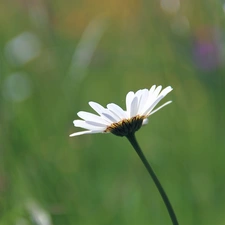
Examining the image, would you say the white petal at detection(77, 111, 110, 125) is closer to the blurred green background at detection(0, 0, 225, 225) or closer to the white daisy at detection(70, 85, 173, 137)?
the white daisy at detection(70, 85, 173, 137)

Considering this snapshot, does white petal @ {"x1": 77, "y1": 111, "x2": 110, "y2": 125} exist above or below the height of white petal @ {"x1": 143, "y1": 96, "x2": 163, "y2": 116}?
above

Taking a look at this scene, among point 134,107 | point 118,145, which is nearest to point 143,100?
point 134,107

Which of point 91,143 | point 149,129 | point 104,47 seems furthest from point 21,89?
point 104,47

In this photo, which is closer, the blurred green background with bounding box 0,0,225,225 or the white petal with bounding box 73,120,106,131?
the white petal with bounding box 73,120,106,131

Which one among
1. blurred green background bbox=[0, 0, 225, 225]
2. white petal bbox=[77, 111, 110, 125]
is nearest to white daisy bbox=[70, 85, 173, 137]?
white petal bbox=[77, 111, 110, 125]

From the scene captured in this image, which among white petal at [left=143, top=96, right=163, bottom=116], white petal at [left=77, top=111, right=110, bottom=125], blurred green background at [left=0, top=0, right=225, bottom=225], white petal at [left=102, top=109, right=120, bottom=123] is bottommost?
white petal at [left=143, top=96, right=163, bottom=116]

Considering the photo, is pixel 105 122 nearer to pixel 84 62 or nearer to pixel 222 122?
pixel 222 122

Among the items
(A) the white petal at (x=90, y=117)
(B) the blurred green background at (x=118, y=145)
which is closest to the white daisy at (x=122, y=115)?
(A) the white petal at (x=90, y=117)

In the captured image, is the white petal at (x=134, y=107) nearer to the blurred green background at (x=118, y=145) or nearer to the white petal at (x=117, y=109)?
the white petal at (x=117, y=109)
